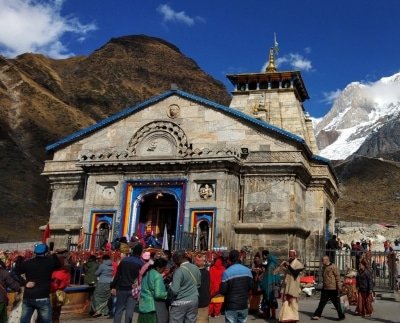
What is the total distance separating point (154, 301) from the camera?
8461 millimetres

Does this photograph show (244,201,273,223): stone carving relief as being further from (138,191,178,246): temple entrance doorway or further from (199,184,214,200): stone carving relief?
(138,191,178,246): temple entrance doorway

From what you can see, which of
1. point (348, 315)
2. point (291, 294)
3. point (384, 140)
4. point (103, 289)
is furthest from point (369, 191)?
point (384, 140)

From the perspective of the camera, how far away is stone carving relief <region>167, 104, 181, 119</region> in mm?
25562

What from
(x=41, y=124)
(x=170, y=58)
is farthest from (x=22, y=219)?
(x=170, y=58)

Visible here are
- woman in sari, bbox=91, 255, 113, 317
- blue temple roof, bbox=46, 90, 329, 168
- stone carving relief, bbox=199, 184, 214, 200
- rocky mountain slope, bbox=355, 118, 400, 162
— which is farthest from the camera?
rocky mountain slope, bbox=355, 118, 400, 162

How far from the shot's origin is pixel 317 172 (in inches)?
1019

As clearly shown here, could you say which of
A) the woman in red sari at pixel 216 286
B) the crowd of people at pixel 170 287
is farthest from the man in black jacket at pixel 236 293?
the woman in red sari at pixel 216 286

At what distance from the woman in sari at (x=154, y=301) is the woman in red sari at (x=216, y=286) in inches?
188

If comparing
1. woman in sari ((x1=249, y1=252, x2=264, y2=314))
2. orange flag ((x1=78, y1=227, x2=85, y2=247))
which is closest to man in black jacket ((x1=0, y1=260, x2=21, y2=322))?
woman in sari ((x1=249, y1=252, x2=264, y2=314))

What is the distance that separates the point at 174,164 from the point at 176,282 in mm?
15318

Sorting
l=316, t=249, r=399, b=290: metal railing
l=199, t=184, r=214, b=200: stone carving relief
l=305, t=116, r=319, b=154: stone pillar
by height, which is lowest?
l=316, t=249, r=399, b=290: metal railing

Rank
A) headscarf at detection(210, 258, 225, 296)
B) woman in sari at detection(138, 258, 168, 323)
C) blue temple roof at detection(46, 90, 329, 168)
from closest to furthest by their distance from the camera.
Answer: woman in sari at detection(138, 258, 168, 323), headscarf at detection(210, 258, 225, 296), blue temple roof at detection(46, 90, 329, 168)

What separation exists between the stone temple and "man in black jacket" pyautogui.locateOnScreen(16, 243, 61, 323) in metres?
13.1

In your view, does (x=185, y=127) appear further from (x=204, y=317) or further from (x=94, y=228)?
(x=204, y=317)
